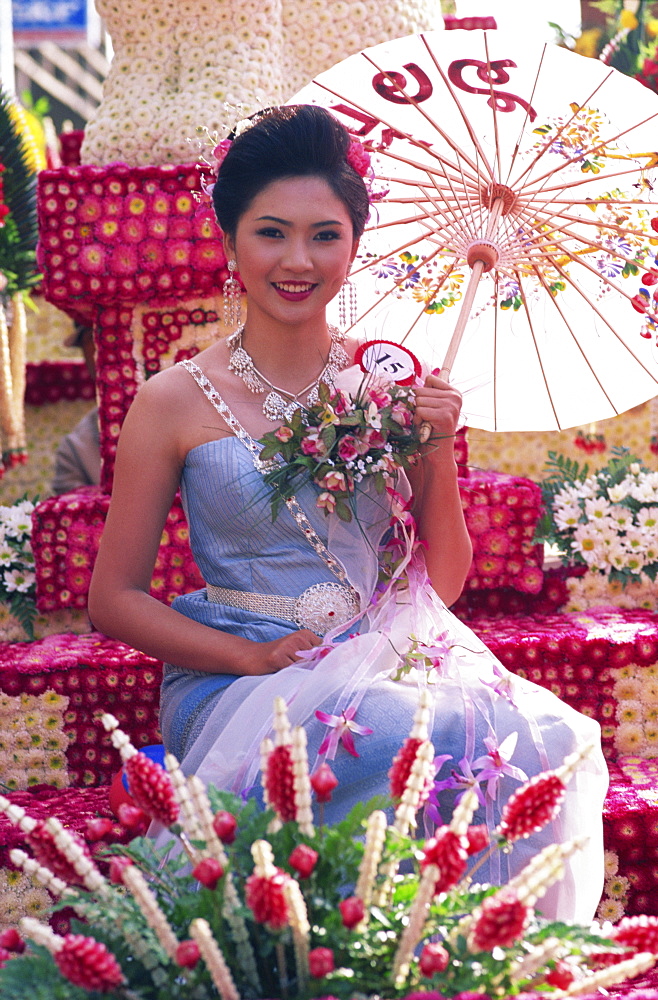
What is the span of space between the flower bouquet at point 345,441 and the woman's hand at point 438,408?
0.02 meters

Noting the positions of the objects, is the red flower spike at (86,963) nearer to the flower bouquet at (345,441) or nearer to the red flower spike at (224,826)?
the red flower spike at (224,826)

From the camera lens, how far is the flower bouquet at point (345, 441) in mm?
2059

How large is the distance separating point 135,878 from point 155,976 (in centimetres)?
17

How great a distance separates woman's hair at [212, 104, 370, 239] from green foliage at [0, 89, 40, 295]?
2.90 meters

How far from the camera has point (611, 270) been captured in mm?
2559

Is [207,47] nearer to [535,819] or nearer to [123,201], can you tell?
[123,201]

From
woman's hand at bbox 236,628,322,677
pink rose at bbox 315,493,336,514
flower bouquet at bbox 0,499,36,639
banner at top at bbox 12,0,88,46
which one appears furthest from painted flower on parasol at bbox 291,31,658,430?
banner at top at bbox 12,0,88,46

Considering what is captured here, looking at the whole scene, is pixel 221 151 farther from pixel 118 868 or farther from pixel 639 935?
pixel 639 935

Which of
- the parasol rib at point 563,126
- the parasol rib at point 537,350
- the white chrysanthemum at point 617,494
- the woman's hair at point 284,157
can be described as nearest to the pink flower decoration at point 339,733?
the woman's hair at point 284,157

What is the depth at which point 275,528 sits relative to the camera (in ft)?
7.38

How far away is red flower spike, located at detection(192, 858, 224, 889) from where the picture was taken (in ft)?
4.17

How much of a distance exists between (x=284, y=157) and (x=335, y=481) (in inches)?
26.4

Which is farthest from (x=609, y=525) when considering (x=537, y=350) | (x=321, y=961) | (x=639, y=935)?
(x=321, y=961)

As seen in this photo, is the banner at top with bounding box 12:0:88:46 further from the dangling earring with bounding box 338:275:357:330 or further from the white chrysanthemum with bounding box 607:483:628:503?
the dangling earring with bounding box 338:275:357:330
